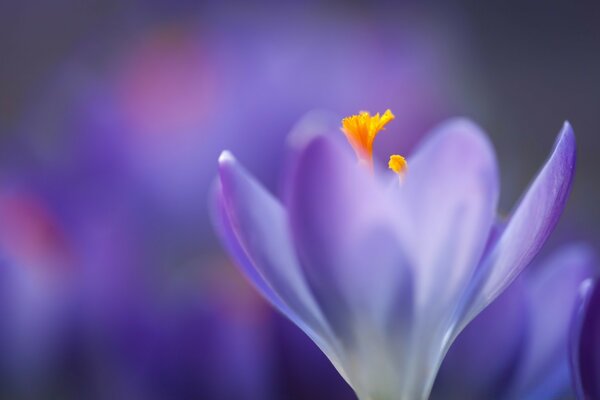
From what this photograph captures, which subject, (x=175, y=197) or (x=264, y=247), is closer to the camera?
(x=264, y=247)

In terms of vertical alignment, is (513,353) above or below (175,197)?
below

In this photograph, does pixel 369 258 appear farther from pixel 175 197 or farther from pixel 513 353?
pixel 175 197

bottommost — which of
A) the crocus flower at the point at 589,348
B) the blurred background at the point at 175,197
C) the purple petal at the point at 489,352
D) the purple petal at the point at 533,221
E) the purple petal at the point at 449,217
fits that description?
the crocus flower at the point at 589,348

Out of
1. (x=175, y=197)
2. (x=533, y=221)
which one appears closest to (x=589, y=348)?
(x=533, y=221)

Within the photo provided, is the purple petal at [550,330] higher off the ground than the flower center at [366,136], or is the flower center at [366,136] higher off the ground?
the flower center at [366,136]

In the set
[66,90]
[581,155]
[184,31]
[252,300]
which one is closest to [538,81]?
[581,155]

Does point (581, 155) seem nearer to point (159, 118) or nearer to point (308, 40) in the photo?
point (308, 40)
